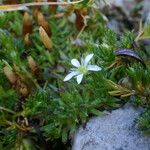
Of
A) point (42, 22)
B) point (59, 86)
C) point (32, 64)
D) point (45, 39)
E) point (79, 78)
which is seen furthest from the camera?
point (42, 22)

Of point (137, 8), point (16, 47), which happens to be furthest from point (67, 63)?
point (137, 8)

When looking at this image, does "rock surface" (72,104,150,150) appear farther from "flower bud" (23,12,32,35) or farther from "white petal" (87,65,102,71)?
"flower bud" (23,12,32,35)

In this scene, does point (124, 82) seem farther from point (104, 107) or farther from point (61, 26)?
point (61, 26)

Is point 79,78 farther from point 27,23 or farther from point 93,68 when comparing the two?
point 27,23

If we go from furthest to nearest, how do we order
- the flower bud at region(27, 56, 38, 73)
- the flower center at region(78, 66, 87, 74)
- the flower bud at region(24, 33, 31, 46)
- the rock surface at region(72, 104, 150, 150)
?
the flower bud at region(24, 33, 31, 46)
the flower bud at region(27, 56, 38, 73)
the flower center at region(78, 66, 87, 74)
the rock surface at region(72, 104, 150, 150)

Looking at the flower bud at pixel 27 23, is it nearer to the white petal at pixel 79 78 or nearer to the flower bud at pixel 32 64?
the flower bud at pixel 32 64

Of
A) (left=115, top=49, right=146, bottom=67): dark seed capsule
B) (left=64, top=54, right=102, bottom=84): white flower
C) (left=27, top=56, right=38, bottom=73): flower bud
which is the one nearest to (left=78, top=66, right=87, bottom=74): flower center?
(left=64, top=54, right=102, bottom=84): white flower

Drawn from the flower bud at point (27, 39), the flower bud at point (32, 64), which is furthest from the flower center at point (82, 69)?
the flower bud at point (27, 39)

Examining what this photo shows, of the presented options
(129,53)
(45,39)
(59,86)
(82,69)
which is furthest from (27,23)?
(129,53)
